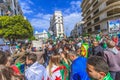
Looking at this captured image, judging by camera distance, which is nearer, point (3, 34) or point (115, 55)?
point (115, 55)

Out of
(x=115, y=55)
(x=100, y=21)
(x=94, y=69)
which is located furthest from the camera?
(x=100, y=21)

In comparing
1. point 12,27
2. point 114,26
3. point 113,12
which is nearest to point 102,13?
point 113,12

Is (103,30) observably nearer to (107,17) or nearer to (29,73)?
(107,17)

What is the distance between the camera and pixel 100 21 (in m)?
82.9

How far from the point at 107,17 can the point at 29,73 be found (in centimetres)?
7175

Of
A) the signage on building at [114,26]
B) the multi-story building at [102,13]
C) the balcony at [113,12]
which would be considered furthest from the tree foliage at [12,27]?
the signage on building at [114,26]

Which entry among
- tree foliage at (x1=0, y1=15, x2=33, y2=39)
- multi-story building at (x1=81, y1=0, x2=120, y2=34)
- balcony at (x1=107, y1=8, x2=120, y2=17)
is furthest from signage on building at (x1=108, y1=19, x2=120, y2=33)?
balcony at (x1=107, y1=8, x2=120, y2=17)

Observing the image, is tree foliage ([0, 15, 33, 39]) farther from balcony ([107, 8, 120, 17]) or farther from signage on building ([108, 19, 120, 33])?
signage on building ([108, 19, 120, 33])

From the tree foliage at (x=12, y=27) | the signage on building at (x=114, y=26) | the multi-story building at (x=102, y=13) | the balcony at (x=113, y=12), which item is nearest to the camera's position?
the signage on building at (x=114, y=26)

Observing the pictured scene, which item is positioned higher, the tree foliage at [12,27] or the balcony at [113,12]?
the balcony at [113,12]

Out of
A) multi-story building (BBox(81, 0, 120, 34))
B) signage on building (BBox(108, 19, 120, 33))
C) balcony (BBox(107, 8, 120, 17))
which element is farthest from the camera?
multi-story building (BBox(81, 0, 120, 34))

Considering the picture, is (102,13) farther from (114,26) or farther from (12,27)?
(114,26)

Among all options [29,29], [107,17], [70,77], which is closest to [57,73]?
[70,77]

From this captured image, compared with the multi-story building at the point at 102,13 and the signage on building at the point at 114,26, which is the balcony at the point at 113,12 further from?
the signage on building at the point at 114,26
